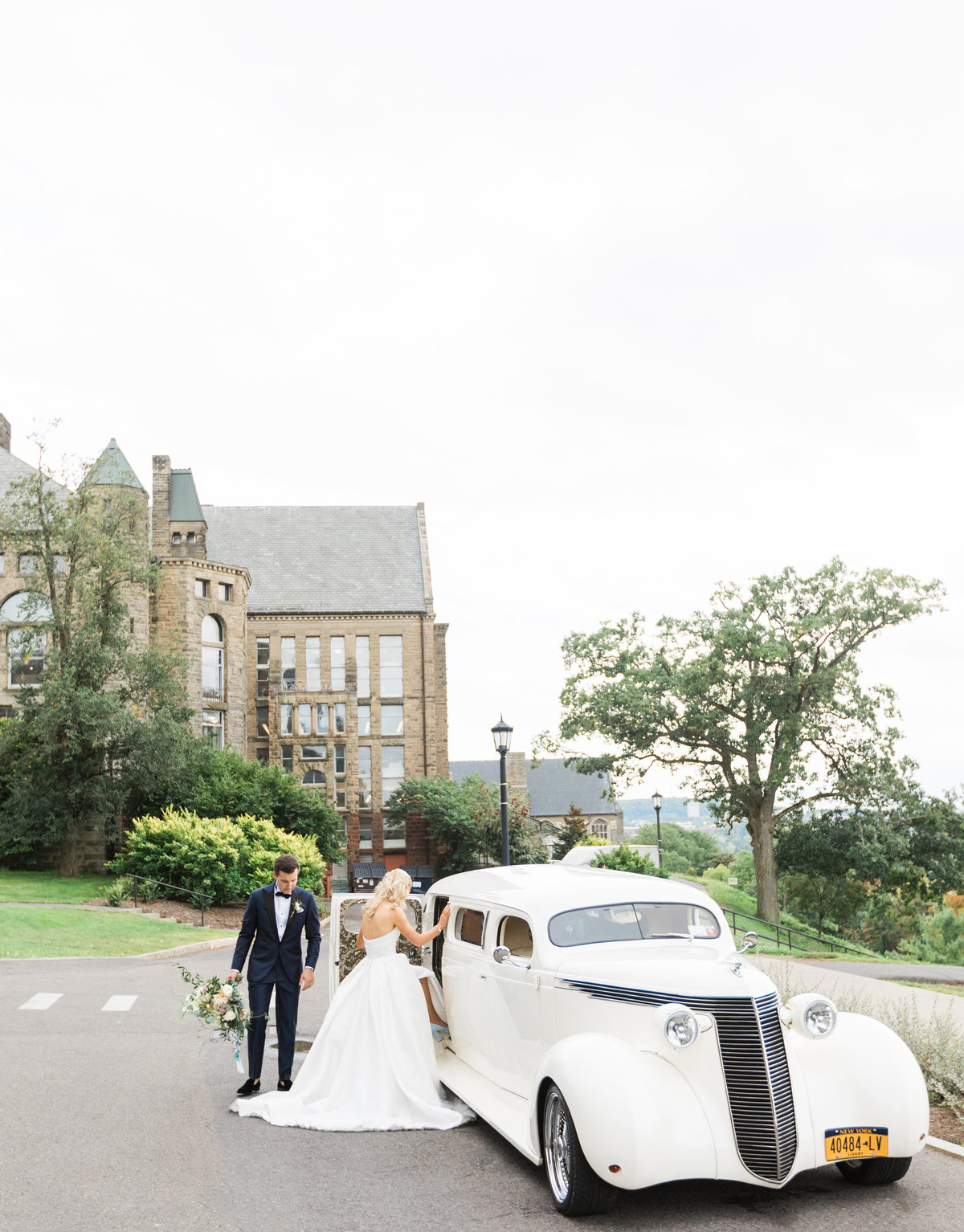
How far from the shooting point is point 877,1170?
20.8 ft

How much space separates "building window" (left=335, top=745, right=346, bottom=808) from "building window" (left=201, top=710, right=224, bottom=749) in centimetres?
799

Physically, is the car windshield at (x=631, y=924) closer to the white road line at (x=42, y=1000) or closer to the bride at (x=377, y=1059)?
the bride at (x=377, y=1059)

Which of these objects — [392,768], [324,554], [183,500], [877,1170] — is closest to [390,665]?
[392,768]

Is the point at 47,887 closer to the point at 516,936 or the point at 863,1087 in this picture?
the point at 516,936

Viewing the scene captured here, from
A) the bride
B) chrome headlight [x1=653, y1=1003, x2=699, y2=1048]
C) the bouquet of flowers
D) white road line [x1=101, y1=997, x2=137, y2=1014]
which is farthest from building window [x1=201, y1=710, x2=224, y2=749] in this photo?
chrome headlight [x1=653, y1=1003, x2=699, y2=1048]

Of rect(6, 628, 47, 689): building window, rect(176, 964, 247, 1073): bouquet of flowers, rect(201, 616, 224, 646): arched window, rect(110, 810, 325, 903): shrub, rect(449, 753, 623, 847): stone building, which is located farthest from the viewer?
rect(449, 753, 623, 847): stone building

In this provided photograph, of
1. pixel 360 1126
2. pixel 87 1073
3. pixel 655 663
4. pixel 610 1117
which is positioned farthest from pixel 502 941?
pixel 655 663

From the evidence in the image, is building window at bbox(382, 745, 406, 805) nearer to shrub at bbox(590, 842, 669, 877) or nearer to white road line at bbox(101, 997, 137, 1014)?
shrub at bbox(590, 842, 669, 877)

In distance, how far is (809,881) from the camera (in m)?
58.4

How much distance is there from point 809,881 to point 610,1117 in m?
56.5

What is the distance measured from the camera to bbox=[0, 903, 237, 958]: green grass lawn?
20.2m

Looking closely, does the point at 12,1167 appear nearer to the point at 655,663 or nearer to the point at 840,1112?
the point at 840,1112

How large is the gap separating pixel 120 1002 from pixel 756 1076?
34.9ft

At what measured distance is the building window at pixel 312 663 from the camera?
58.8 m
